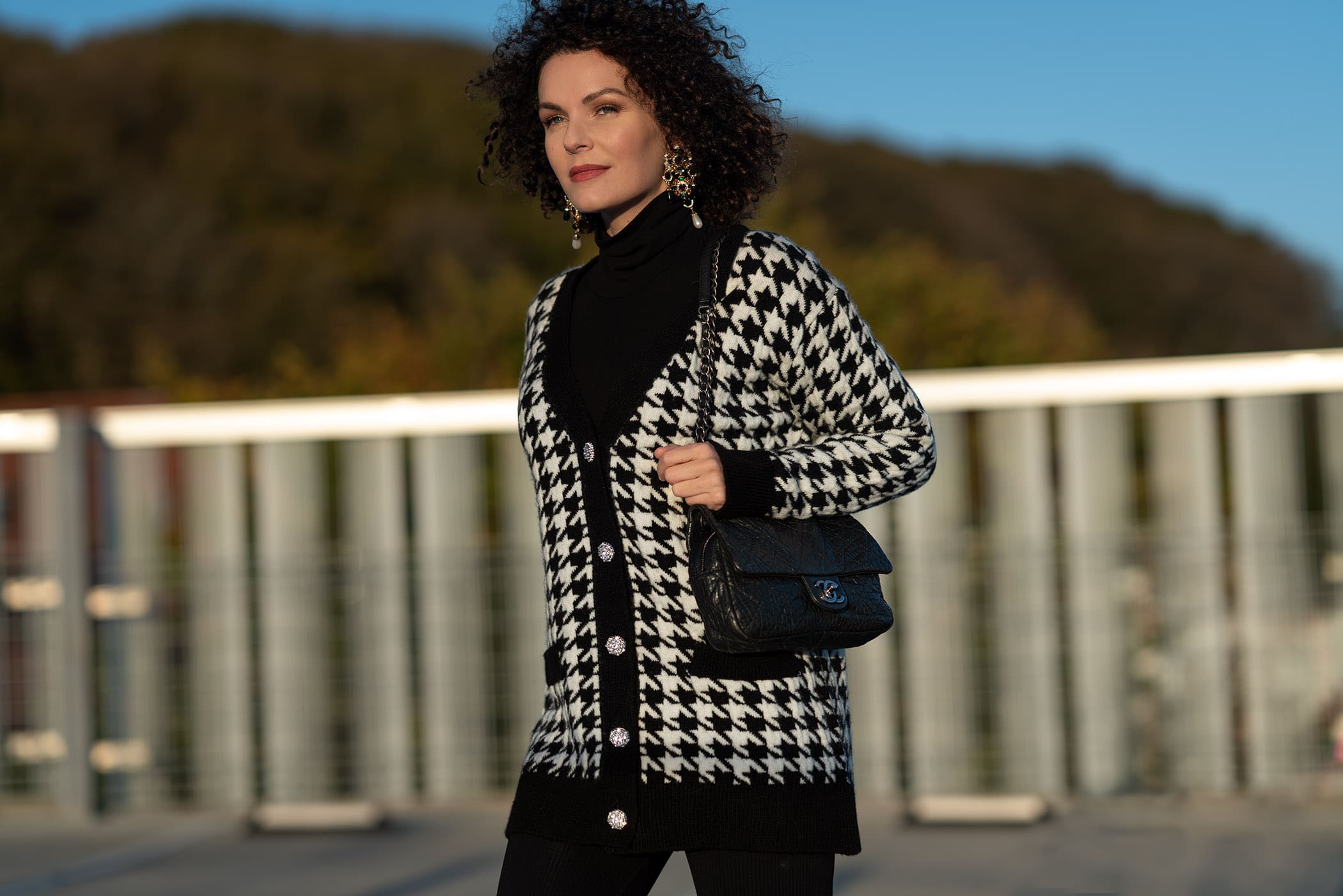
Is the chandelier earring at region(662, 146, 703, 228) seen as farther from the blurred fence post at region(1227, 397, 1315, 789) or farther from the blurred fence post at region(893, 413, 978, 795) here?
the blurred fence post at region(1227, 397, 1315, 789)

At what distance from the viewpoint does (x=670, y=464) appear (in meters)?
1.83

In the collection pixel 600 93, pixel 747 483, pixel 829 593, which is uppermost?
pixel 600 93

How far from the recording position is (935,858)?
15.1 feet

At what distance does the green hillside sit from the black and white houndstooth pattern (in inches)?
864

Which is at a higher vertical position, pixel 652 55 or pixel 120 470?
pixel 652 55

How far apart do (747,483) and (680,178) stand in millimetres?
497

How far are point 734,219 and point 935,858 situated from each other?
115 inches

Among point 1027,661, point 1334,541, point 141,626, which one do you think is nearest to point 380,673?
point 141,626

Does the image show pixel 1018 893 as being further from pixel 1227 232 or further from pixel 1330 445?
pixel 1227 232

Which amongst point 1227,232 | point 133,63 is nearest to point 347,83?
point 133,63

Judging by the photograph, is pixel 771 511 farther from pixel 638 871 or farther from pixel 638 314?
pixel 638 871

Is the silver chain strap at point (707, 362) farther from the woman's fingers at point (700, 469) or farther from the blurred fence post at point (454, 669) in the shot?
the blurred fence post at point (454, 669)

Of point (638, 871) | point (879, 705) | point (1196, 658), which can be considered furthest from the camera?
point (879, 705)

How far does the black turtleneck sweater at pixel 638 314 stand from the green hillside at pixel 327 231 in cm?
2180
